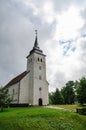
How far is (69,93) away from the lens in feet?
216

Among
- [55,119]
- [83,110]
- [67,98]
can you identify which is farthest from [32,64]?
[67,98]

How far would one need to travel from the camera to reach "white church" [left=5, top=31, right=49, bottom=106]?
38.6 metres

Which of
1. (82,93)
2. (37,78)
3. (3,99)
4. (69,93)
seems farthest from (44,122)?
(69,93)

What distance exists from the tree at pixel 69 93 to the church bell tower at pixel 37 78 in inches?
1065

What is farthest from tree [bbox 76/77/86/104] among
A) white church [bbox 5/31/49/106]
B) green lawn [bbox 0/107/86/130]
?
green lawn [bbox 0/107/86/130]

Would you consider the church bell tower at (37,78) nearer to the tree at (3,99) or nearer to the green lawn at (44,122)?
the tree at (3,99)

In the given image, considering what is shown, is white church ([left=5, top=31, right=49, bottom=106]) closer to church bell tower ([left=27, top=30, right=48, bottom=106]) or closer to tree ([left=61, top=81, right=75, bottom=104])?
church bell tower ([left=27, top=30, right=48, bottom=106])

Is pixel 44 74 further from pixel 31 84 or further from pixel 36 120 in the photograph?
pixel 36 120

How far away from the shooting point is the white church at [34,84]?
38625mm

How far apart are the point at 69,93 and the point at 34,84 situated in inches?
1223

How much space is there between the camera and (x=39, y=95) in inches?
1543

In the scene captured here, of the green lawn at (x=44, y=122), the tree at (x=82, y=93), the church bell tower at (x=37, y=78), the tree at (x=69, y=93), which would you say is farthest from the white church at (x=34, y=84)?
the tree at (x=69, y=93)

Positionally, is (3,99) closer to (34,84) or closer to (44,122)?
(34,84)

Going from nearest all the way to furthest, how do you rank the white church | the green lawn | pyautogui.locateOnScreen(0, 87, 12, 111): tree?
the green lawn < pyautogui.locateOnScreen(0, 87, 12, 111): tree < the white church
